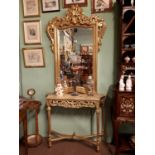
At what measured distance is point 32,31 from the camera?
3.05 m

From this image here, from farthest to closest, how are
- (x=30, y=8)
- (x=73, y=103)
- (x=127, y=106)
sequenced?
(x=30, y=8), (x=73, y=103), (x=127, y=106)

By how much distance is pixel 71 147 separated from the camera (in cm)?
291

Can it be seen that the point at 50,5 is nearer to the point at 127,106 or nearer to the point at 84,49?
the point at 84,49

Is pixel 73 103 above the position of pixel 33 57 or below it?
below

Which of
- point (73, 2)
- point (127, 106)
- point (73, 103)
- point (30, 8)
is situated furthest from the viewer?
point (30, 8)

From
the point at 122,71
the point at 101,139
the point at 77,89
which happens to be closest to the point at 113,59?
the point at 122,71

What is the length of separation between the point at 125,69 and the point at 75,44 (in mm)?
761

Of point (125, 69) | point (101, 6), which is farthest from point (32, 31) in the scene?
point (125, 69)

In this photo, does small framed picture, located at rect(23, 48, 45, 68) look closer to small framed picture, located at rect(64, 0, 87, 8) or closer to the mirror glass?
the mirror glass

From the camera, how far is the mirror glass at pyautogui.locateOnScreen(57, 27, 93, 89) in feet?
9.52

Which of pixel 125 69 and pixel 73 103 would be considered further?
pixel 73 103
